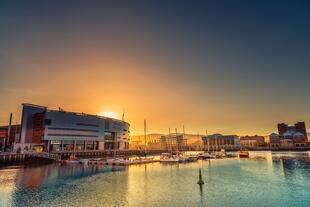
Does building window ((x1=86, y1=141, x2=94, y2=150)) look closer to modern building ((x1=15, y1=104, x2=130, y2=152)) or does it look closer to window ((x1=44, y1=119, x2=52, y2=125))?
modern building ((x1=15, y1=104, x2=130, y2=152))

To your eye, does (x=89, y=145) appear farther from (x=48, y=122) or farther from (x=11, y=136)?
(x=11, y=136)

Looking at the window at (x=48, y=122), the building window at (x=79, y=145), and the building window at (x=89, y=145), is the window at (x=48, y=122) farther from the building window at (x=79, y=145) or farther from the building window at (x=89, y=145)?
the building window at (x=89, y=145)

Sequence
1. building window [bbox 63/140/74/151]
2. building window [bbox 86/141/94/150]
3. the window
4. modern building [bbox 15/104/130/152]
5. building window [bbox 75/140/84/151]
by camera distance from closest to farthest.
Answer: modern building [bbox 15/104/130/152], the window, building window [bbox 63/140/74/151], building window [bbox 75/140/84/151], building window [bbox 86/141/94/150]

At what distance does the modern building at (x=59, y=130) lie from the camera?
4685 inches

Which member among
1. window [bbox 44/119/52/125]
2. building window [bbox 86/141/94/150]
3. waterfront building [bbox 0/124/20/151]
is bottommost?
building window [bbox 86/141/94/150]

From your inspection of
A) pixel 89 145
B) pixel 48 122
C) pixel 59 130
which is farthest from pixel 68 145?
pixel 48 122

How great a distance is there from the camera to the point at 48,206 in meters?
27.2

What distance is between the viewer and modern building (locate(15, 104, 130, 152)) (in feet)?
390

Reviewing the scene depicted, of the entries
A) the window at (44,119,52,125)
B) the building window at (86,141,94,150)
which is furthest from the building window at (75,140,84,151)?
the window at (44,119,52,125)

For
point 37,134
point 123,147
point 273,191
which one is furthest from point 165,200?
point 123,147

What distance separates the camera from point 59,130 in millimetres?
124875

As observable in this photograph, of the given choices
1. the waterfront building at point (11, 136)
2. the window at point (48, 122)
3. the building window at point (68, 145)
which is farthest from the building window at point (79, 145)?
the waterfront building at point (11, 136)

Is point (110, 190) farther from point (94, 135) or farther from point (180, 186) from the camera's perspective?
point (94, 135)

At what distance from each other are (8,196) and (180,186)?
88.8 ft
